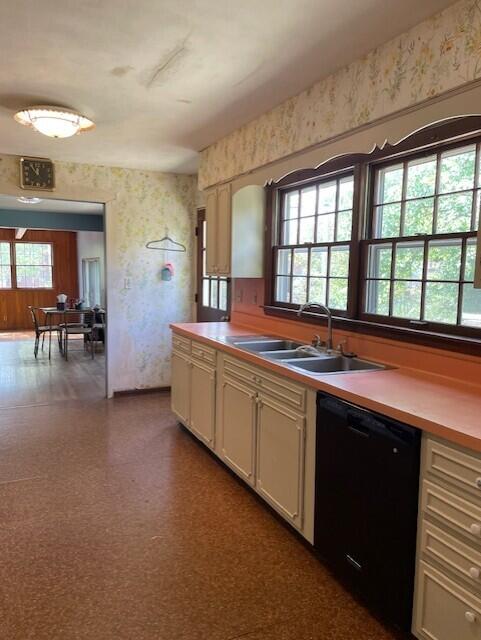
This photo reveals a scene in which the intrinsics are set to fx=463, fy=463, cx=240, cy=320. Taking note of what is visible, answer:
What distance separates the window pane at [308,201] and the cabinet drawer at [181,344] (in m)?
1.35

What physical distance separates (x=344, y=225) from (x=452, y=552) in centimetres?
200

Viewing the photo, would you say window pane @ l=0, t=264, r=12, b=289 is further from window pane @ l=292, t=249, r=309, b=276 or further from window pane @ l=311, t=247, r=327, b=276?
window pane @ l=311, t=247, r=327, b=276

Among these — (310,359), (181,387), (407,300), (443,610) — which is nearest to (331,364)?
(310,359)

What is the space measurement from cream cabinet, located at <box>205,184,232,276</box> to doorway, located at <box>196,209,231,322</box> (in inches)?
19.4

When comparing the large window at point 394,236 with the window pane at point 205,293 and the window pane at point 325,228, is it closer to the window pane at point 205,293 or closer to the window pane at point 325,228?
the window pane at point 325,228

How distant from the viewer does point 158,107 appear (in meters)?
3.15

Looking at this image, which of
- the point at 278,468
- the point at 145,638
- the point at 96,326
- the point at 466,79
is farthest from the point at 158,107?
the point at 96,326

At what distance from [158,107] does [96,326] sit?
16.7 feet

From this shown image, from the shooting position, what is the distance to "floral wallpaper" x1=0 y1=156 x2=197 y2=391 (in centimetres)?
490

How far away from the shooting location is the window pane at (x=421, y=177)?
7.64ft

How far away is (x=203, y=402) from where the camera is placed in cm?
343

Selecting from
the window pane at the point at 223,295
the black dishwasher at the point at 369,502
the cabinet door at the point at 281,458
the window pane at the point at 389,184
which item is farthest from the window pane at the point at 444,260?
the window pane at the point at 223,295

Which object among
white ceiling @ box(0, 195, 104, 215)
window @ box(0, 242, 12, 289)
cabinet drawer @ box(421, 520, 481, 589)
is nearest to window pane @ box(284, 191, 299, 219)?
cabinet drawer @ box(421, 520, 481, 589)

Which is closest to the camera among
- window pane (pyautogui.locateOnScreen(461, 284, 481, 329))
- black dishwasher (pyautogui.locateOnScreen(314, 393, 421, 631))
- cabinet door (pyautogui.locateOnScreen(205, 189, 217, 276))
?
black dishwasher (pyautogui.locateOnScreen(314, 393, 421, 631))
